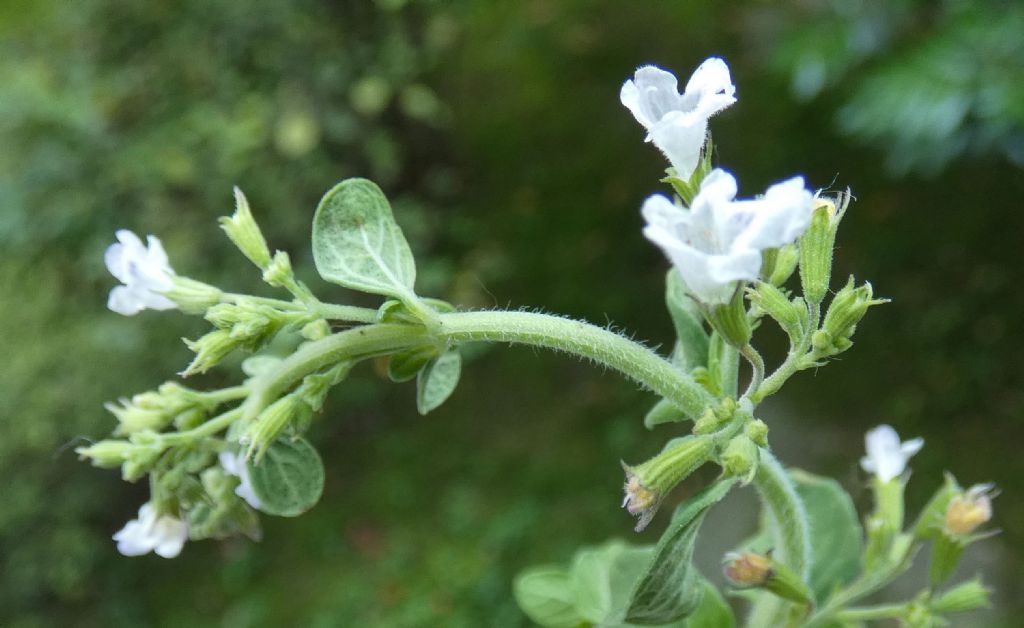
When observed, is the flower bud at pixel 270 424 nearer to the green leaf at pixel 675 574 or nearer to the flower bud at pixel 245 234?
the flower bud at pixel 245 234

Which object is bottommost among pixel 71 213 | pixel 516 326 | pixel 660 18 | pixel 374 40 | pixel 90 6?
pixel 516 326

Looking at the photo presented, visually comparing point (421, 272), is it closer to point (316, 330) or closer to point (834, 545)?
point (834, 545)

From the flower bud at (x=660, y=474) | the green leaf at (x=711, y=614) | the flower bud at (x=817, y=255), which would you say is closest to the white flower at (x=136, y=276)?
the flower bud at (x=660, y=474)

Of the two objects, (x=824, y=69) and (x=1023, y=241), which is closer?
(x=824, y=69)

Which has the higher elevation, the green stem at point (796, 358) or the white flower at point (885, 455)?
→ the white flower at point (885, 455)

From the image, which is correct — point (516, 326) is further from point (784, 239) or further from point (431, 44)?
point (431, 44)

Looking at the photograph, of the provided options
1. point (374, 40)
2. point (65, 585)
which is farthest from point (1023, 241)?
point (65, 585)
